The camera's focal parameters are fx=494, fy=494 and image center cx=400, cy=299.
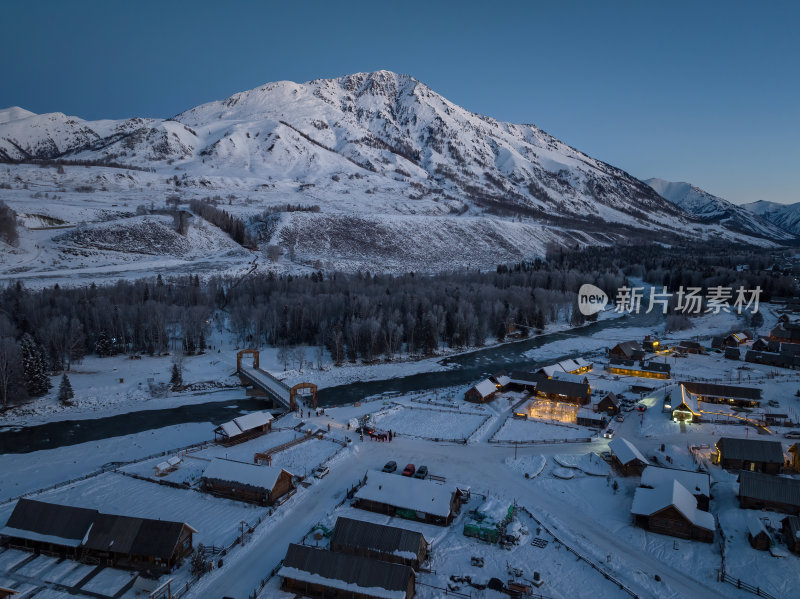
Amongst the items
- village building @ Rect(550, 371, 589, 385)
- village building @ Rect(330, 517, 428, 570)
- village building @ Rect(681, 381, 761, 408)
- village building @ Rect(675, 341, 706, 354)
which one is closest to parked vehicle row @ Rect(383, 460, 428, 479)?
village building @ Rect(330, 517, 428, 570)

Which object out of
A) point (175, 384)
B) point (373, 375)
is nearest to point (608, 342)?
point (373, 375)

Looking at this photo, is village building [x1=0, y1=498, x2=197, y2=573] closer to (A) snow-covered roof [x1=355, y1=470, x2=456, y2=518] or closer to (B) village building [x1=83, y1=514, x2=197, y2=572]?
(B) village building [x1=83, y1=514, x2=197, y2=572]

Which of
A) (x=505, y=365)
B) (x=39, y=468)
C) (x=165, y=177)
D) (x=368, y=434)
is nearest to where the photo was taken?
(x=39, y=468)

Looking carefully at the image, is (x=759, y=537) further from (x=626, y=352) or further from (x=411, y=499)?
(x=626, y=352)

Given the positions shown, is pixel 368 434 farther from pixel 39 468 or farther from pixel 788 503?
pixel 788 503

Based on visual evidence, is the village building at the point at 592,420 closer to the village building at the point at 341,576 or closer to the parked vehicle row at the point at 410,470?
the parked vehicle row at the point at 410,470

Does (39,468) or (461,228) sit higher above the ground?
(461,228)
